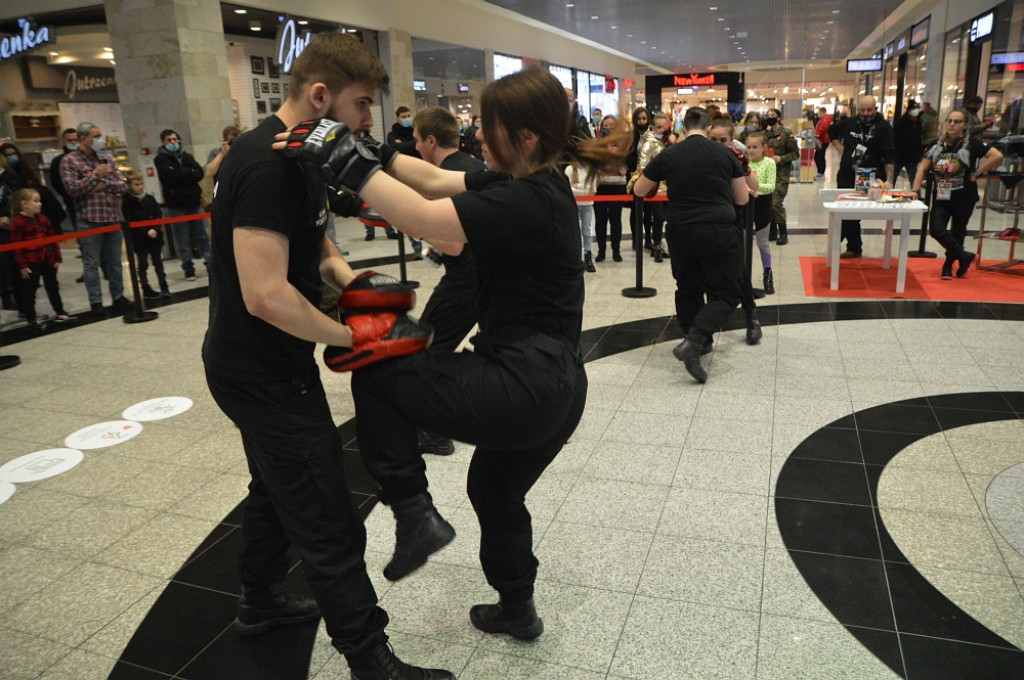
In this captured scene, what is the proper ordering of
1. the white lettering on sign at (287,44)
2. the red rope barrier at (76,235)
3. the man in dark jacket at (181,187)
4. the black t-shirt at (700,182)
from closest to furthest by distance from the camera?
the black t-shirt at (700,182) → the red rope barrier at (76,235) → the man in dark jacket at (181,187) → the white lettering on sign at (287,44)

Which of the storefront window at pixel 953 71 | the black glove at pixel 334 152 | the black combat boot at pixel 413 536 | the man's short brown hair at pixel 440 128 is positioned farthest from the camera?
the storefront window at pixel 953 71

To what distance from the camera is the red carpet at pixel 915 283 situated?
21.1ft

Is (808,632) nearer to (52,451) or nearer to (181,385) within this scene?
(52,451)

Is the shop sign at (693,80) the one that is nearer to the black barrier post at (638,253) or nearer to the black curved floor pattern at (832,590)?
the black barrier post at (638,253)

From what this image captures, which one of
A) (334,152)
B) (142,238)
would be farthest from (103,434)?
(142,238)

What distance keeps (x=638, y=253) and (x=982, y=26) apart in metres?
11.7

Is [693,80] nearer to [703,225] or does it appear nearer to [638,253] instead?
[638,253]

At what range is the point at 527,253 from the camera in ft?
5.50

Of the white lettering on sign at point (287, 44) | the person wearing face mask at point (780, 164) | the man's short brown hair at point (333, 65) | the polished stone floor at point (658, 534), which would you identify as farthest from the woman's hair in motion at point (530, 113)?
the white lettering on sign at point (287, 44)

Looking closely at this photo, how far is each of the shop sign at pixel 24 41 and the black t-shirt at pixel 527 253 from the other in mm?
13382

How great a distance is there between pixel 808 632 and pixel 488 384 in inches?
52.0

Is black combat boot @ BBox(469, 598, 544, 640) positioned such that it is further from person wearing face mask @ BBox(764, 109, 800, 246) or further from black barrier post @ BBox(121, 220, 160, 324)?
person wearing face mask @ BBox(764, 109, 800, 246)

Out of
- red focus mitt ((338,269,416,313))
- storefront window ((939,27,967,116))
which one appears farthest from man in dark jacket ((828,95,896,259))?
storefront window ((939,27,967,116))

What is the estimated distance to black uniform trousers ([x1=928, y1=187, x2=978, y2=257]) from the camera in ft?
22.9
